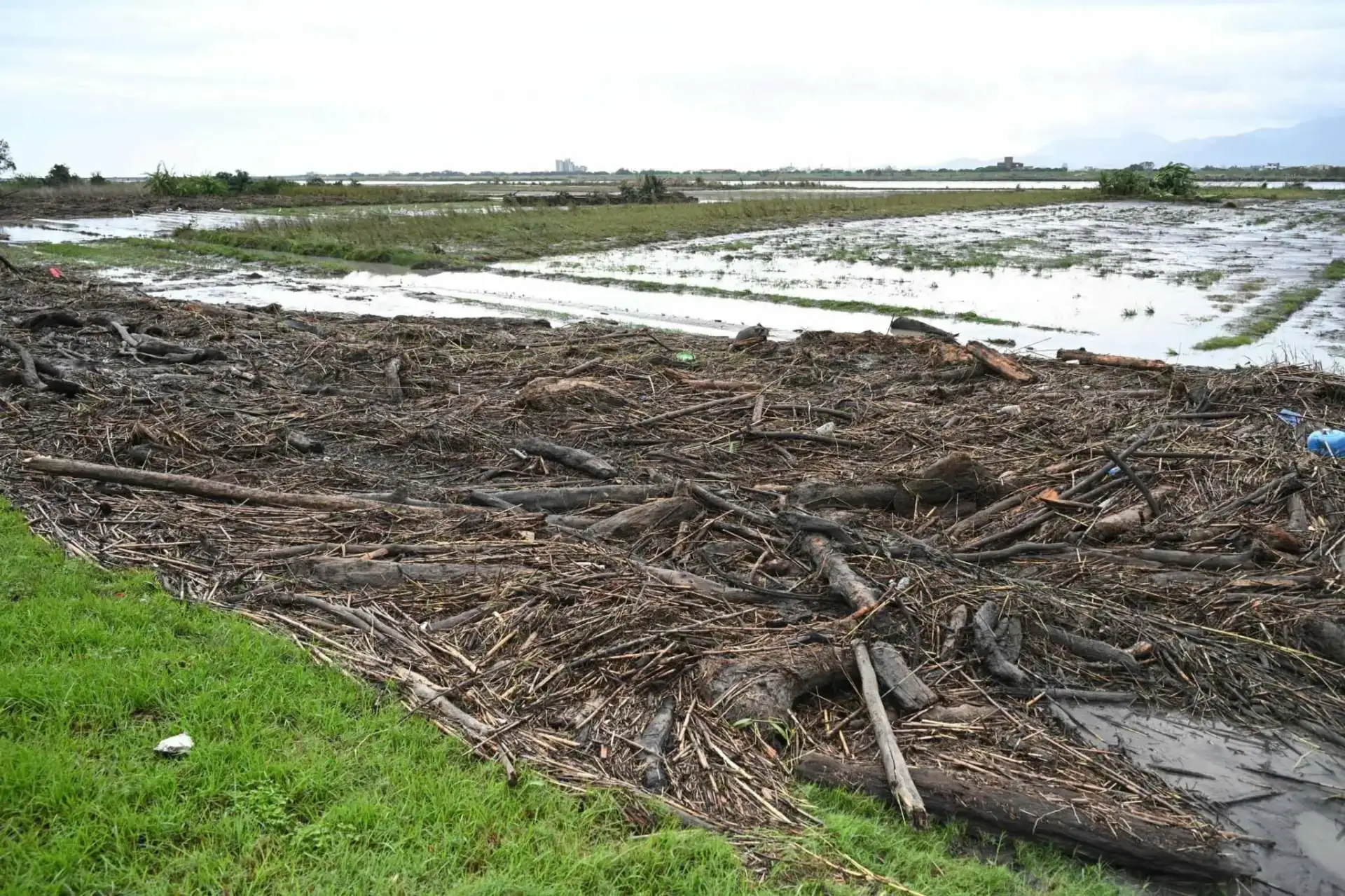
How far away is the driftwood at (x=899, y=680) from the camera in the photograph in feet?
14.0

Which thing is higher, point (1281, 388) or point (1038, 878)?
point (1281, 388)

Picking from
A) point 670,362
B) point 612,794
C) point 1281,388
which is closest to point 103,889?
point 612,794

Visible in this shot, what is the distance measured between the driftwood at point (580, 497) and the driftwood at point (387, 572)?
48.2 inches

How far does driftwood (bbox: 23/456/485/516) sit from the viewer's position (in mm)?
6371

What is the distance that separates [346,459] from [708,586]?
418 cm

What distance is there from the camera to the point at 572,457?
748 cm

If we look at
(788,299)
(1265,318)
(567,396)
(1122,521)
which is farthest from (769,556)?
(1265,318)

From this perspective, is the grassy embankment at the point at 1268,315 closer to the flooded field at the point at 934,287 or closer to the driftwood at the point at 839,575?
the flooded field at the point at 934,287

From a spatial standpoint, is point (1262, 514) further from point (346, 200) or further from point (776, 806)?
point (346, 200)

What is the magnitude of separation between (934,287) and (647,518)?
1695 cm

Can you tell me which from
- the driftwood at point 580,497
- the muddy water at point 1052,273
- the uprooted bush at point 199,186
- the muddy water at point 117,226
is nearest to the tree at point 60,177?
the uprooted bush at point 199,186

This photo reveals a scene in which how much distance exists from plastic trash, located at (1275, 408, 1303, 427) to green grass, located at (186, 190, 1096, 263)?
71.5 feet

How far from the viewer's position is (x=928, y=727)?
4117 millimetres

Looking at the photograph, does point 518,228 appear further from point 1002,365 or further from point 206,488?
point 206,488
